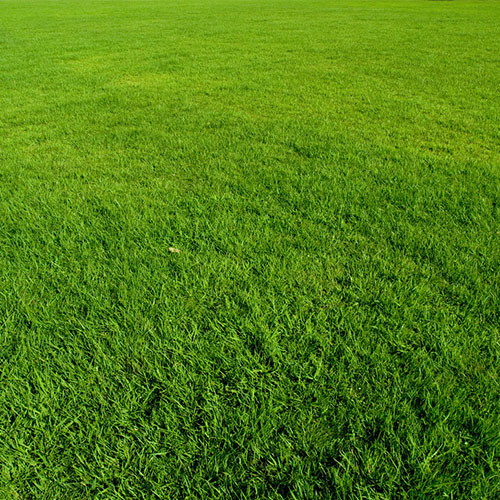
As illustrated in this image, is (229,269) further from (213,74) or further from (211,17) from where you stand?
(211,17)

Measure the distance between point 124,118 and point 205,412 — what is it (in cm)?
428

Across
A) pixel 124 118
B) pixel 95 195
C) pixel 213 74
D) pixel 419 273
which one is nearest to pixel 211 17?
pixel 213 74

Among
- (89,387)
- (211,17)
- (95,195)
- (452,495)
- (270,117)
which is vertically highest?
(211,17)

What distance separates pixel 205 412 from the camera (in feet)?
4.90

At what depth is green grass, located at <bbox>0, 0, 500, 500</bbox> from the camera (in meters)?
1.33

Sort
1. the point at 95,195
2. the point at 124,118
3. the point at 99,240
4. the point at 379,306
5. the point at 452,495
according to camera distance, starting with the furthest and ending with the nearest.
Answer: the point at 124,118, the point at 95,195, the point at 99,240, the point at 379,306, the point at 452,495

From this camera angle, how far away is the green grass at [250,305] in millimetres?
1335

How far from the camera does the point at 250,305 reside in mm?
1973

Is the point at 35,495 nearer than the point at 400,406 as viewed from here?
Yes

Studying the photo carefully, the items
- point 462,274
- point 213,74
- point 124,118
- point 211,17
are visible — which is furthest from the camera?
point 211,17

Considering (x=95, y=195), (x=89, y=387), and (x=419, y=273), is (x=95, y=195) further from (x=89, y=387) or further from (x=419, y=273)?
(x=419, y=273)

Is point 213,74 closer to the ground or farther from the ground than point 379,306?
farther from the ground

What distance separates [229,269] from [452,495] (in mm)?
1441

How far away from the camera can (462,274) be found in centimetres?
216
